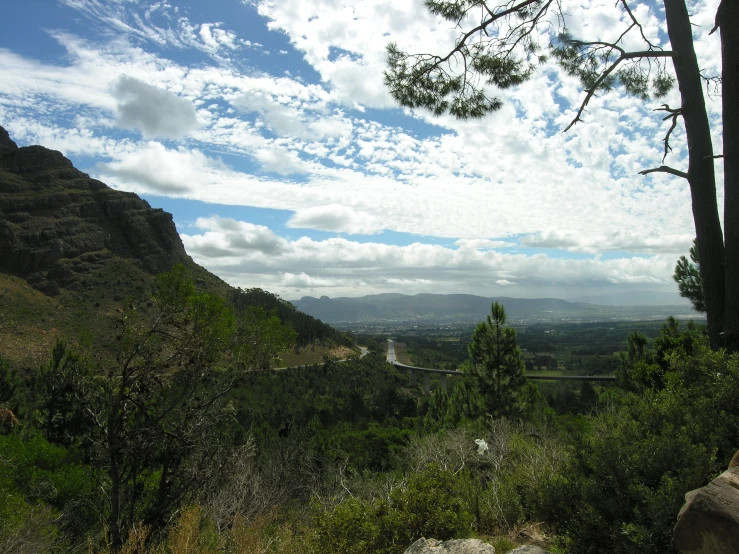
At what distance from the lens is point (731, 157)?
14.5 feet

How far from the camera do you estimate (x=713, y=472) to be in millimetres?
2881

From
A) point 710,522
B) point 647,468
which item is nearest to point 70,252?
point 647,468

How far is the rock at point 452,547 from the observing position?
356 centimetres

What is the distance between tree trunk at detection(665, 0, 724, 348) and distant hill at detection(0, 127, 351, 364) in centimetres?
4659

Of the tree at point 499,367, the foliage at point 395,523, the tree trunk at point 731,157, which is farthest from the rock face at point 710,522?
the tree at point 499,367

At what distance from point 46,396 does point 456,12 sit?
23.2 metres

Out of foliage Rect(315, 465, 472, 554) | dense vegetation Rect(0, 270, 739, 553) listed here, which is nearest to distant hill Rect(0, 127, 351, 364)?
dense vegetation Rect(0, 270, 739, 553)

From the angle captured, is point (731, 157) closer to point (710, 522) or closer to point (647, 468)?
point (647, 468)

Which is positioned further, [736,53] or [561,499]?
[736,53]

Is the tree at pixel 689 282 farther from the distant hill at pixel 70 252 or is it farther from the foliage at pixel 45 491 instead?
the distant hill at pixel 70 252

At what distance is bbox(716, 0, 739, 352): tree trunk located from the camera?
4340 mm

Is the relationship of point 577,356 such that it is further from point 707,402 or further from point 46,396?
point 707,402

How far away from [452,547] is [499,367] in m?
17.7

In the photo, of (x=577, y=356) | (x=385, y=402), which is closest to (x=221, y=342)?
(x=385, y=402)
